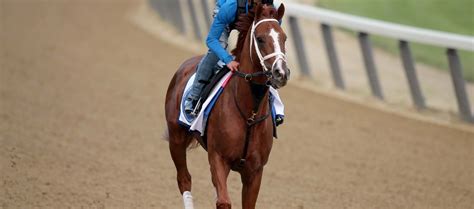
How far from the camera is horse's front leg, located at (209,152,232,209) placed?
6.12 metres

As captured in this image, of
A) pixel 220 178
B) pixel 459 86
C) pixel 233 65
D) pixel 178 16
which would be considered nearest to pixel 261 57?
pixel 233 65

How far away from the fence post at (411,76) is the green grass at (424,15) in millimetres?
2021

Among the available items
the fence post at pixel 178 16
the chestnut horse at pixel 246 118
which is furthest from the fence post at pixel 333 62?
the chestnut horse at pixel 246 118

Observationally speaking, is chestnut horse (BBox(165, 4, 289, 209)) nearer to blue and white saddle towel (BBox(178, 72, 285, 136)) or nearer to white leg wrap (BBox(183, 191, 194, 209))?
blue and white saddle towel (BBox(178, 72, 285, 136))

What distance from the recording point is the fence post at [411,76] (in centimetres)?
1226

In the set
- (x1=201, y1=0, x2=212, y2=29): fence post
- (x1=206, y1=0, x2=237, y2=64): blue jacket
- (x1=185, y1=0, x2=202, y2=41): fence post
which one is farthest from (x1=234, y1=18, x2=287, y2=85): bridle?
(x1=185, y1=0, x2=202, y2=41): fence post

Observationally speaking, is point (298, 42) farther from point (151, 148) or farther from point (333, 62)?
point (151, 148)

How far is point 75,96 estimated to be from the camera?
1289 centimetres

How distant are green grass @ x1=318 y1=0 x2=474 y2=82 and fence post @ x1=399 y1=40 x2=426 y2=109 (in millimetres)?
2021

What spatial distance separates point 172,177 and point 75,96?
4443mm

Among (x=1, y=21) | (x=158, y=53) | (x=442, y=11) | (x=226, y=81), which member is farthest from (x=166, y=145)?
(x=1, y=21)

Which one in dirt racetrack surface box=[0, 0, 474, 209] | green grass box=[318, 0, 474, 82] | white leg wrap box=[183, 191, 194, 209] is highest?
white leg wrap box=[183, 191, 194, 209]

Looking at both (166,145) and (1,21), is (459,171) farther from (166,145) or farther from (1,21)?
(1,21)

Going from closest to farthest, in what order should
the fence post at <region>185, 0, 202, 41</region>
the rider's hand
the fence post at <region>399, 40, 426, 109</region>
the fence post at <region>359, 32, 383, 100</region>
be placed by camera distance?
the rider's hand, the fence post at <region>399, 40, 426, 109</region>, the fence post at <region>359, 32, 383, 100</region>, the fence post at <region>185, 0, 202, 41</region>
